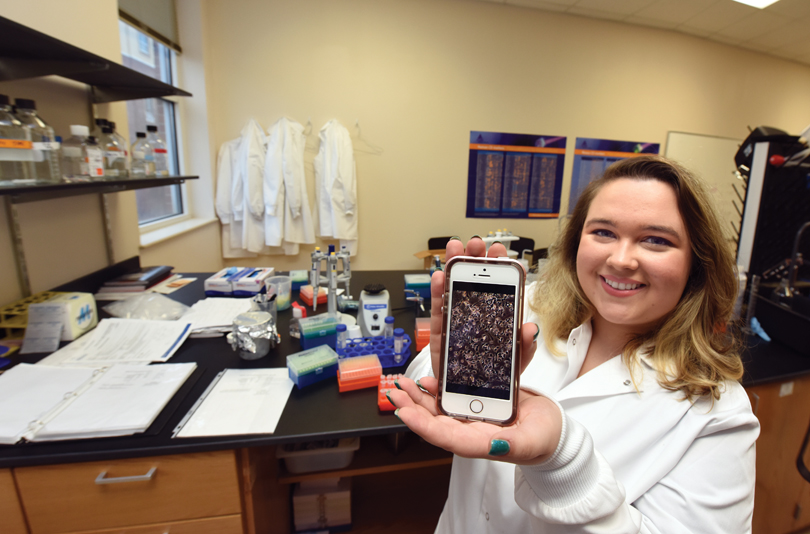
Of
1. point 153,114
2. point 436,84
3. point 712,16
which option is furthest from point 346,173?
point 712,16

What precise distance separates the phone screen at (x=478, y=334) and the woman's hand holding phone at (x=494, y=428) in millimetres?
31

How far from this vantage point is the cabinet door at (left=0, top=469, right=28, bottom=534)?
801 mm

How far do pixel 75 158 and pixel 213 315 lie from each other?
783mm

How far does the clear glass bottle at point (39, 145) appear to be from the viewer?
116 centimetres

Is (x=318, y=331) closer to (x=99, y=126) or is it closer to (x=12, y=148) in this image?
(x=12, y=148)

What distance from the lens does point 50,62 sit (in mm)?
1299

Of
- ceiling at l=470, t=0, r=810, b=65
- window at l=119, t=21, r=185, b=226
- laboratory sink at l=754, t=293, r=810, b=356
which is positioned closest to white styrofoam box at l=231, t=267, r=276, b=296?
window at l=119, t=21, r=185, b=226

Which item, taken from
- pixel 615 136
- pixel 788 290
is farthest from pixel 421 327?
pixel 615 136

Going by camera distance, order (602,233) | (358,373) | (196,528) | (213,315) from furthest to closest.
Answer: (213,315) < (358,373) < (196,528) < (602,233)

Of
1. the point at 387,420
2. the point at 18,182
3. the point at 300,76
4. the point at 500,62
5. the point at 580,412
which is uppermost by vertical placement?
the point at 500,62

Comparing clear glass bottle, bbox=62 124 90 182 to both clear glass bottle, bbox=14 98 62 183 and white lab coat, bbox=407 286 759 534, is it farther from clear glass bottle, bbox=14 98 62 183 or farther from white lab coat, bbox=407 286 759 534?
white lab coat, bbox=407 286 759 534

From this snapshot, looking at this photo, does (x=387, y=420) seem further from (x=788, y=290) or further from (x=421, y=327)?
(x=788, y=290)

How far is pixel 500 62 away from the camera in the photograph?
3.50m

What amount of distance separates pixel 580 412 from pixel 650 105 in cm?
440
